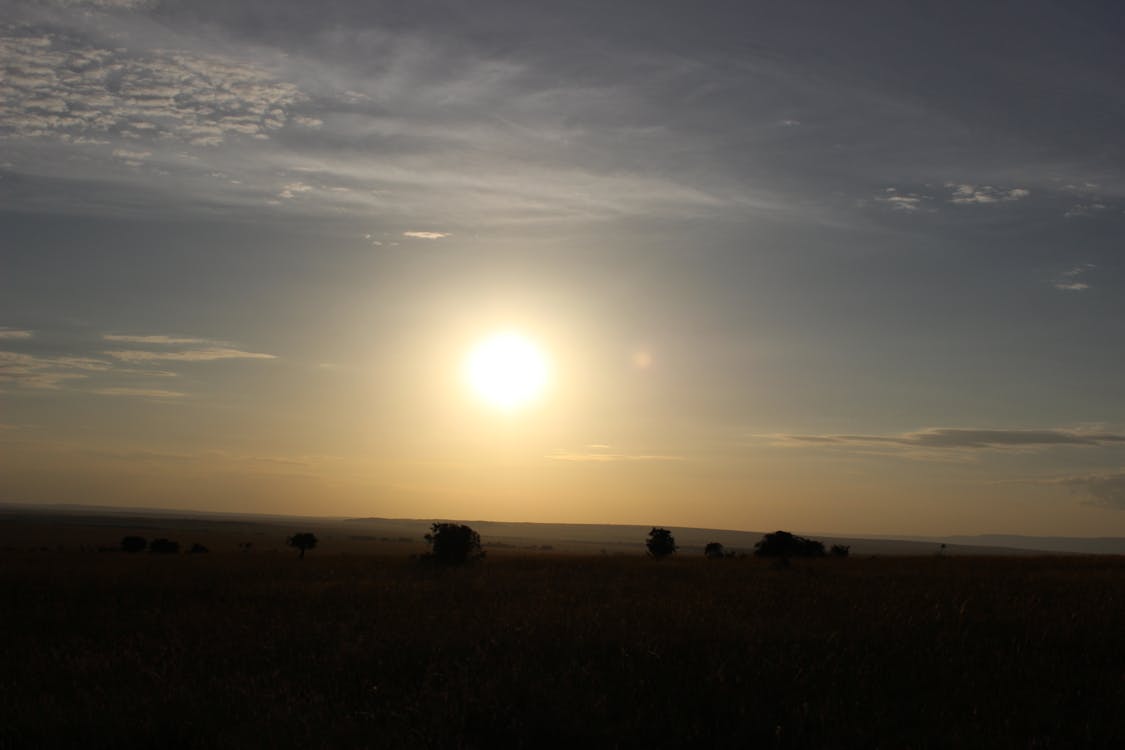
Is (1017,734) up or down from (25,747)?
up

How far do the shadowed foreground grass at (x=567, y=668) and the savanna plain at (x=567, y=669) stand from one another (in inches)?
1.2

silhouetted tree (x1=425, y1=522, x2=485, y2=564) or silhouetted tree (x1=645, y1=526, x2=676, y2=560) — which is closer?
silhouetted tree (x1=425, y1=522, x2=485, y2=564)

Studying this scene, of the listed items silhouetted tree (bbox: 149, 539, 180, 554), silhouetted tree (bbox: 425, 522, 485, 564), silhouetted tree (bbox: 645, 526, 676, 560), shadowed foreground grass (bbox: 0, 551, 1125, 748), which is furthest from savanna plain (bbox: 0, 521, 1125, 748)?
silhouetted tree (bbox: 149, 539, 180, 554)

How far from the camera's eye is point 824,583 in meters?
16.4

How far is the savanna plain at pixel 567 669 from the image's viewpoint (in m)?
6.60

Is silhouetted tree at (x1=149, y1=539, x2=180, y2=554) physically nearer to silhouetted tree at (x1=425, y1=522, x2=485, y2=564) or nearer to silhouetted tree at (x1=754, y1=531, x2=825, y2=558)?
silhouetted tree at (x1=425, y1=522, x2=485, y2=564)

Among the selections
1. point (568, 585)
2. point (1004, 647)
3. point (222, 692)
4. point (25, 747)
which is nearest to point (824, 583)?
point (568, 585)

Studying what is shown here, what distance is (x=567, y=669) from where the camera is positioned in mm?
8039

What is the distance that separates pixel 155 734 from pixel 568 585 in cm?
1034

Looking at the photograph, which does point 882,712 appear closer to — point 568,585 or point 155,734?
point 155,734

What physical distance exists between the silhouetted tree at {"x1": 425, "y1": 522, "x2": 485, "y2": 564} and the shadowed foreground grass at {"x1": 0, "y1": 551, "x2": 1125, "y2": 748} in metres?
11.6

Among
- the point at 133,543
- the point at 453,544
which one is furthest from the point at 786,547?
the point at 133,543

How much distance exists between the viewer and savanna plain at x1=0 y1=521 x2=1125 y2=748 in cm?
660

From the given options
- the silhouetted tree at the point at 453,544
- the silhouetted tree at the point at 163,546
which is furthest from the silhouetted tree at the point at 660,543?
the silhouetted tree at the point at 163,546
